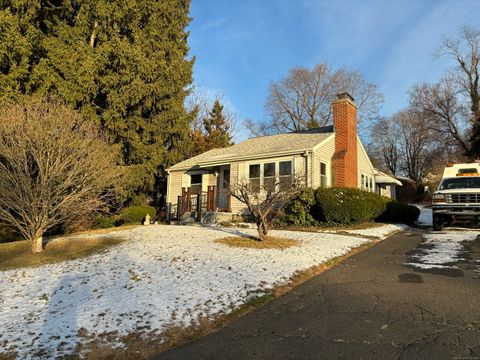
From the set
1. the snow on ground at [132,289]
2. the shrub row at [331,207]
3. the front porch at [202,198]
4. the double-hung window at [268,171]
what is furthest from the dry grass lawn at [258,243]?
the front porch at [202,198]

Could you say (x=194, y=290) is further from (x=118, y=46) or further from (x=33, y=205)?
(x=118, y=46)

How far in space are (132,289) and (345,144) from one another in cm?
1389

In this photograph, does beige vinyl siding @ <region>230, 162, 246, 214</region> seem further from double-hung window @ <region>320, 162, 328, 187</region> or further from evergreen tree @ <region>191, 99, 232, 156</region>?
evergreen tree @ <region>191, 99, 232, 156</region>

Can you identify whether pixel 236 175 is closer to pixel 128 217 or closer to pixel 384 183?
pixel 128 217

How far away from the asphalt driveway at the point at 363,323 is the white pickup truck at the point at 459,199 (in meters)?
6.91

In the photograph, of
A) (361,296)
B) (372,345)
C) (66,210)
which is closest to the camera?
(372,345)

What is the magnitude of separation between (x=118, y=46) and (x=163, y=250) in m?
12.2

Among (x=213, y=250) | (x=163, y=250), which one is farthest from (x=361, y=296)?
(x=163, y=250)

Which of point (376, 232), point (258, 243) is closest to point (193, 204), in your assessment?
point (376, 232)

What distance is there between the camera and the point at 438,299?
4.71 m

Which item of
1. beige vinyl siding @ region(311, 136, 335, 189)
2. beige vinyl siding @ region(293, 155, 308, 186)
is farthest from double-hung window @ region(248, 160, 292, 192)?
beige vinyl siding @ region(311, 136, 335, 189)

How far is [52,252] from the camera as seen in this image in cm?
868

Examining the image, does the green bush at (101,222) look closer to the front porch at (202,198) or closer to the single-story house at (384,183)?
the front porch at (202,198)

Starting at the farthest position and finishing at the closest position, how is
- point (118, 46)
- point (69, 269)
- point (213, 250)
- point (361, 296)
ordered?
point (118, 46), point (213, 250), point (69, 269), point (361, 296)
